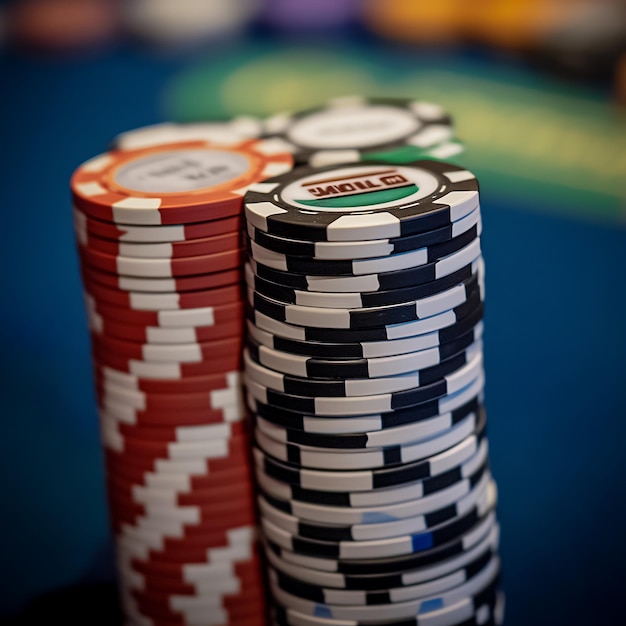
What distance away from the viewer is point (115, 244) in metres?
2.65

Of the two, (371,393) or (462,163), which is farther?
(462,163)

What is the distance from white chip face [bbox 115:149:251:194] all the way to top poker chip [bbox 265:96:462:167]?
212 millimetres

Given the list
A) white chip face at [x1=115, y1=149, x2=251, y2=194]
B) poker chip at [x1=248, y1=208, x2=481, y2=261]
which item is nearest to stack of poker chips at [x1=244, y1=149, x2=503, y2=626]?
poker chip at [x1=248, y1=208, x2=481, y2=261]

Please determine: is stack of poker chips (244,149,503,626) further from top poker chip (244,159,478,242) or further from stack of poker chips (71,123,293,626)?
stack of poker chips (71,123,293,626)

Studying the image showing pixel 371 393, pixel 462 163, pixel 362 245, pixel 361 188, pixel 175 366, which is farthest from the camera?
pixel 462 163

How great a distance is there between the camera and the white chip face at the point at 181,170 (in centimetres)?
278

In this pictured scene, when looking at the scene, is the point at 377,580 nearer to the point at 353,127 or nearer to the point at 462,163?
the point at 462,163

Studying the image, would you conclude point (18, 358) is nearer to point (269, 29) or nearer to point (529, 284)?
point (529, 284)

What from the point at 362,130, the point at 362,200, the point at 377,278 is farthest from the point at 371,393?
the point at 362,130

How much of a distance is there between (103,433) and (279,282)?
86cm

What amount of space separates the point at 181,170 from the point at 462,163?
786 millimetres

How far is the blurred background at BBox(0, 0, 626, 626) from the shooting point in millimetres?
3602

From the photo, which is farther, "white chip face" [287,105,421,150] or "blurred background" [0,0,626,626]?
"blurred background" [0,0,626,626]

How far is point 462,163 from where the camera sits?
293 cm
